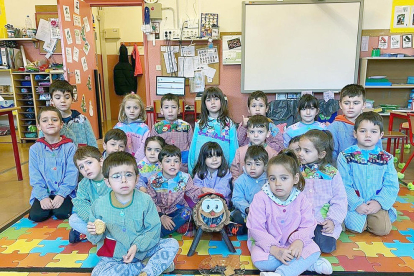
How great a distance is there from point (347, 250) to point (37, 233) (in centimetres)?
218

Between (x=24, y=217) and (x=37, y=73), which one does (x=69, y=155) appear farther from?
(x=37, y=73)

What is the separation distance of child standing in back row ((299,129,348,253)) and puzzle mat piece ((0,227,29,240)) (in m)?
2.07

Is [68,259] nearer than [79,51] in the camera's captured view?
Yes

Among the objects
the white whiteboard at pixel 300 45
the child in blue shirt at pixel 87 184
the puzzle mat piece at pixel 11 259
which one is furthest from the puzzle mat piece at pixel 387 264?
the white whiteboard at pixel 300 45

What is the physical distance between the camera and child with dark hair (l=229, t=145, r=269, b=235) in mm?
2139

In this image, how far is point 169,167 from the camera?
215cm

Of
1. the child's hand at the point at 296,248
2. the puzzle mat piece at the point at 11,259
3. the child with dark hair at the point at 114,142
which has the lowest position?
the puzzle mat piece at the point at 11,259

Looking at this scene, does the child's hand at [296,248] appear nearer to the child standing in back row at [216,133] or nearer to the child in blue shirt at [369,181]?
the child in blue shirt at [369,181]

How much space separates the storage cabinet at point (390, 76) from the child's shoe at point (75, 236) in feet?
14.7

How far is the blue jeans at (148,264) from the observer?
5.22 ft

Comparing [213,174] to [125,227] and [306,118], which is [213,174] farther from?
[306,118]

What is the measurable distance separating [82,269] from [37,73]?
4.37 metres

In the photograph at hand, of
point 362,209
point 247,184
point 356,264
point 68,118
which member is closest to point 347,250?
point 356,264

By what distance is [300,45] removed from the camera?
475 cm
